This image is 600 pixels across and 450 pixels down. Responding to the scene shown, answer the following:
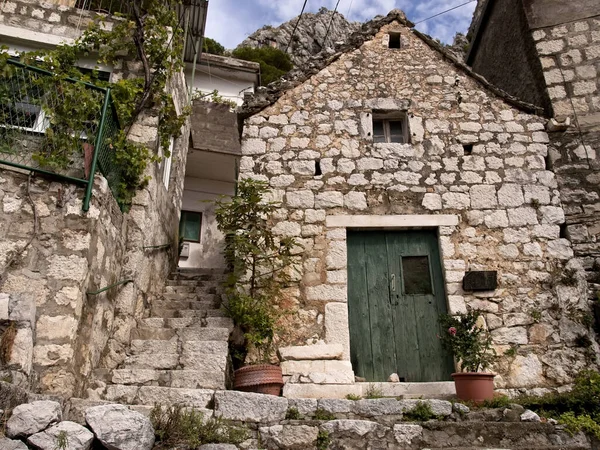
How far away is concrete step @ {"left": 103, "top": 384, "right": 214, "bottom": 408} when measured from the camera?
4086 millimetres

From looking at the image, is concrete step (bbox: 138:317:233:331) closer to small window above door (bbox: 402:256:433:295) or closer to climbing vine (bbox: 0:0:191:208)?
climbing vine (bbox: 0:0:191:208)

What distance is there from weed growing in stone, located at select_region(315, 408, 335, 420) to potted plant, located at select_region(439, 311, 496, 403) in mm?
1307

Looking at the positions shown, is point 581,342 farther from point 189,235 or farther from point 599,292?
point 189,235

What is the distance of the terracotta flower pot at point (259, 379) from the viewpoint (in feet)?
15.0

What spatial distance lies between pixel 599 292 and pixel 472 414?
96.1 inches

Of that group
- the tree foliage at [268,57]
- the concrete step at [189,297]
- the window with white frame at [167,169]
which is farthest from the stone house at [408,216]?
the tree foliage at [268,57]

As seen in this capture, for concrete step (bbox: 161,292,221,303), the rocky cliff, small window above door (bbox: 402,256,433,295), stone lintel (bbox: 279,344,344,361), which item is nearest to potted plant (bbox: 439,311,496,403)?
small window above door (bbox: 402,256,433,295)

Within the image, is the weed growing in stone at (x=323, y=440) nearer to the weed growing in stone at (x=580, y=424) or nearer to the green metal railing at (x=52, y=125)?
the weed growing in stone at (x=580, y=424)

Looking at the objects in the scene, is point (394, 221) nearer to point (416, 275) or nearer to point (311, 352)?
point (416, 275)

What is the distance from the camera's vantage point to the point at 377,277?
19.3ft

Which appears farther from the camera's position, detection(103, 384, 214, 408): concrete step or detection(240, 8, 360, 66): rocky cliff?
detection(240, 8, 360, 66): rocky cliff

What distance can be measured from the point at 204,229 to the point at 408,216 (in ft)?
21.3

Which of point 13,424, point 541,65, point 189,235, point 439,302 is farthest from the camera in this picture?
point 189,235

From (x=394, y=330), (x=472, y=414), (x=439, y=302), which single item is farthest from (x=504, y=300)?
(x=472, y=414)
